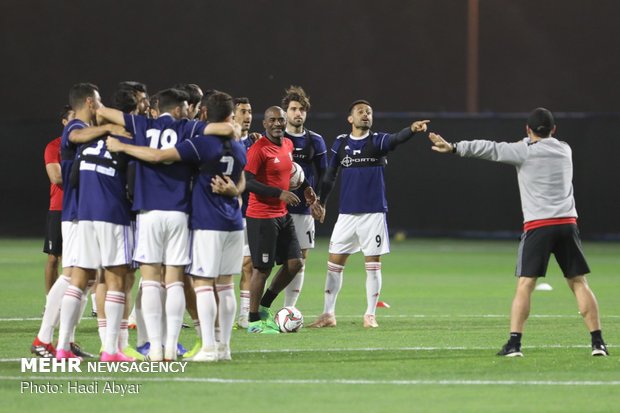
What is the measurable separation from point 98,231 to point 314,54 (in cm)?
2535

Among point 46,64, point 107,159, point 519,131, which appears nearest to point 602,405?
point 107,159

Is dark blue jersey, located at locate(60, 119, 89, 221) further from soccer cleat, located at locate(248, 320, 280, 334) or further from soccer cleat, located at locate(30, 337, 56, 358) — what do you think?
soccer cleat, located at locate(248, 320, 280, 334)

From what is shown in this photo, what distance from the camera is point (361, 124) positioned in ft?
47.4

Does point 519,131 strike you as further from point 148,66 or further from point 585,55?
point 148,66

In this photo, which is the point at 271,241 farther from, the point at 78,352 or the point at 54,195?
the point at 78,352

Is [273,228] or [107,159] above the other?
[107,159]

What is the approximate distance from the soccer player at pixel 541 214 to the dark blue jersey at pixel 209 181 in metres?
1.84

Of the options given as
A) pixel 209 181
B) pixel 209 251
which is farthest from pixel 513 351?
pixel 209 181

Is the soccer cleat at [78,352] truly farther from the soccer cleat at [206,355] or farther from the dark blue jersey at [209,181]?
the dark blue jersey at [209,181]

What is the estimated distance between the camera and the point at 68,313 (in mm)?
10352

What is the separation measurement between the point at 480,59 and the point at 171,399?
89.9 feet

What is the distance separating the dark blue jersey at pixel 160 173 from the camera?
10.2 m

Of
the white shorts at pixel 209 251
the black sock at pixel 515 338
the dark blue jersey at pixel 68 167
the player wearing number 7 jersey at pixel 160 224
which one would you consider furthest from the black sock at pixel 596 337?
the dark blue jersey at pixel 68 167

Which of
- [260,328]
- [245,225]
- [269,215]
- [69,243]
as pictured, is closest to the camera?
[69,243]
